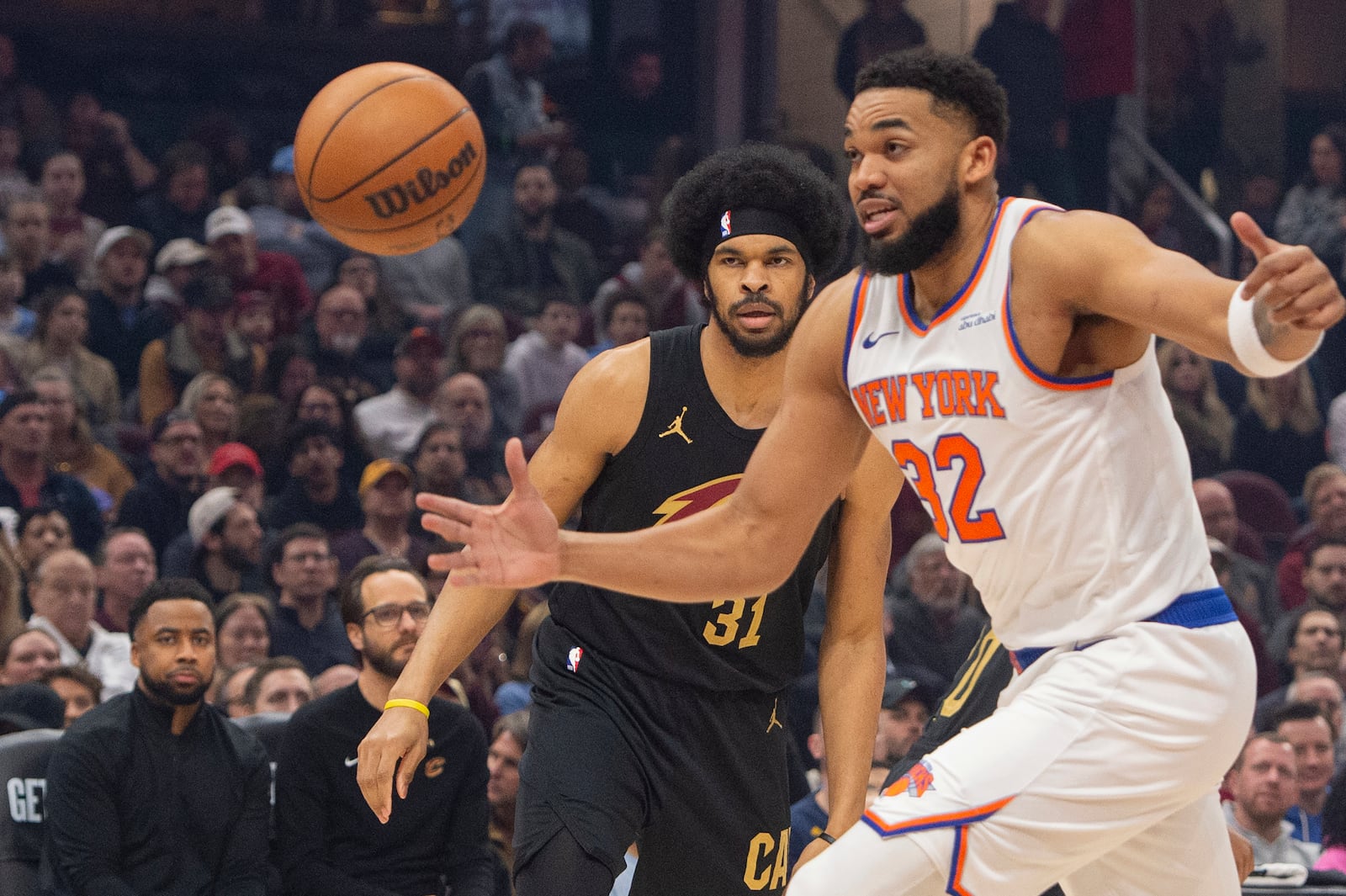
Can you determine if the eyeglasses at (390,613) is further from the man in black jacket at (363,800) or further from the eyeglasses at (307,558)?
the eyeglasses at (307,558)

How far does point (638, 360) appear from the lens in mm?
3988

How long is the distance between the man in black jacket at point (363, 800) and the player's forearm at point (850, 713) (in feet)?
6.33

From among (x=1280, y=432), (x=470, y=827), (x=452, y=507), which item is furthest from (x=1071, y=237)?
(x=1280, y=432)

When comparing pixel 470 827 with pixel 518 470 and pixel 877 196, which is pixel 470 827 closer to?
pixel 518 470

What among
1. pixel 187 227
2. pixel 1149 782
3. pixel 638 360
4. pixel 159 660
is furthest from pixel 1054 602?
pixel 187 227

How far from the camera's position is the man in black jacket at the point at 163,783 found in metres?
5.24

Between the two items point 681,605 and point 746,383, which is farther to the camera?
point 746,383

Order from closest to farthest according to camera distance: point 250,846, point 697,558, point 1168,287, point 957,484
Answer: point 1168,287, point 957,484, point 697,558, point 250,846

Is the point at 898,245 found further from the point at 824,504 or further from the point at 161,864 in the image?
the point at 161,864

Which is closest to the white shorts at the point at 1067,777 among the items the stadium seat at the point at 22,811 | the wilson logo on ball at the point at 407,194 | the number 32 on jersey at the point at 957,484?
the number 32 on jersey at the point at 957,484

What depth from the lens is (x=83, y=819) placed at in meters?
5.22

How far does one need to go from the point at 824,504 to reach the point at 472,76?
26.2 ft

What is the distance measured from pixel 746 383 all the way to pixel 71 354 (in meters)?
5.52

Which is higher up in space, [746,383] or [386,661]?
[746,383]
